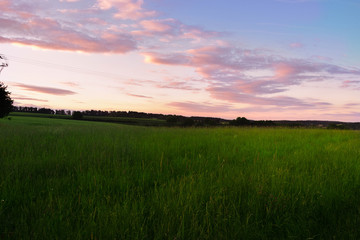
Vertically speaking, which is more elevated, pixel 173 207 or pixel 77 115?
pixel 77 115

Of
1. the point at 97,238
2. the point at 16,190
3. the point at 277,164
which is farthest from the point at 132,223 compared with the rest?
the point at 277,164

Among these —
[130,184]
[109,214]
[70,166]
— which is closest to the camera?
[109,214]

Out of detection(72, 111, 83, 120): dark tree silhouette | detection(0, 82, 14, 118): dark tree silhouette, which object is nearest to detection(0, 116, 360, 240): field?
detection(0, 82, 14, 118): dark tree silhouette

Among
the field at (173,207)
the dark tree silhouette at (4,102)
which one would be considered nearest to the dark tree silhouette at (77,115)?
the dark tree silhouette at (4,102)

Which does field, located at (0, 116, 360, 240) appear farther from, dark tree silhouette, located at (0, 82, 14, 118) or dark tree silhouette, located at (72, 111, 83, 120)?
dark tree silhouette, located at (72, 111, 83, 120)

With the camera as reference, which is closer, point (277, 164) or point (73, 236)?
point (73, 236)

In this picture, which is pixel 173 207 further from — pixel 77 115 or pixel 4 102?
Answer: pixel 77 115

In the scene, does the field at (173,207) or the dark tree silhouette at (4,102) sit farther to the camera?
the dark tree silhouette at (4,102)

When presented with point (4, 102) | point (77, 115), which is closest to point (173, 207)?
point (4, 102)

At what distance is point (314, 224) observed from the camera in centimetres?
281

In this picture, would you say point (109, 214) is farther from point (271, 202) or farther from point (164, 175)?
point (271, 202)

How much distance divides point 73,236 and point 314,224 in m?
2.88

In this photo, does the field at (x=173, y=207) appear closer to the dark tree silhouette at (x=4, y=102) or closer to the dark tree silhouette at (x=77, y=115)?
the dark tree silhouette at (x=4, y=102)

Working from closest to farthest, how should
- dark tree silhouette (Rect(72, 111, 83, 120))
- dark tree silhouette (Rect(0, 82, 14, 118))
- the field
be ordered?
the field < dark tree silhouette (Rect(0, 82, 14, 118)) < dark tree silhouette (Rect(72, 111, 83, 120))
